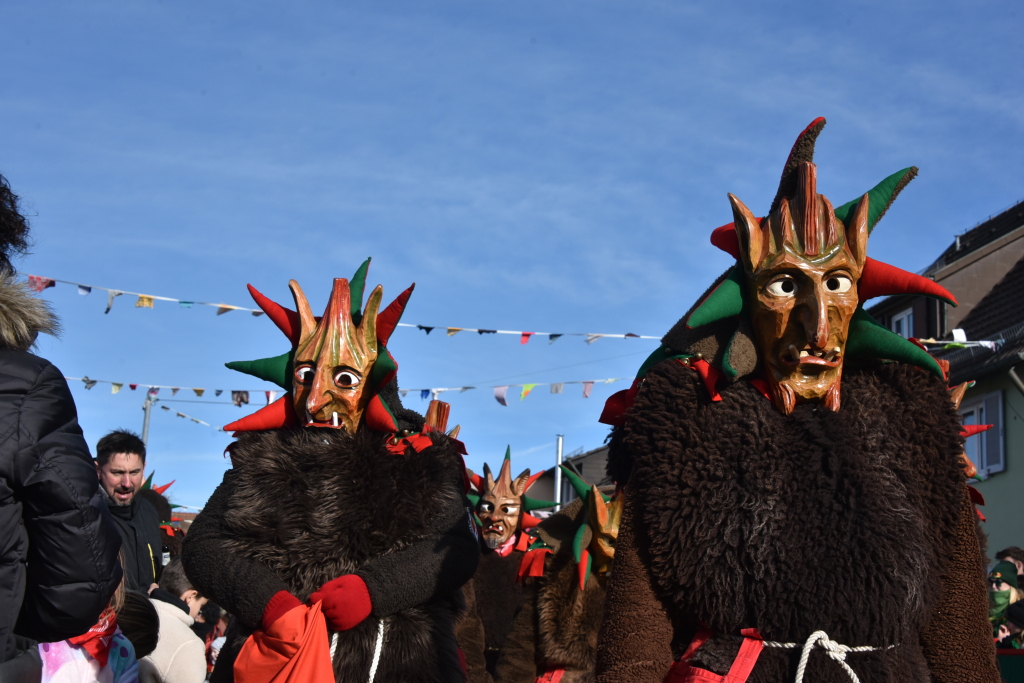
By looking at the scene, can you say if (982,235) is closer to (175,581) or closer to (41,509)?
(175,581)

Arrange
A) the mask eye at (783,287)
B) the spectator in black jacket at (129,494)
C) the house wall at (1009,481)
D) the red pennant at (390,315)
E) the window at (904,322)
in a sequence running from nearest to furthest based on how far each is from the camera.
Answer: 1. the mask eye at (783,287)
2. the red pennant at (390,315)
3. the spectator in black jacket at (129,494)
4. the house wall at (1009,481)
5. the window at (904,322)

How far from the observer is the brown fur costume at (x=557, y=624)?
5805 millimetres

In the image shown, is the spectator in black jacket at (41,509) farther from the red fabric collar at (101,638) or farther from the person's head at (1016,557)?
the person's head at (1016,557)

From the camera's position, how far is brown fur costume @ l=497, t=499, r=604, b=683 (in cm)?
580

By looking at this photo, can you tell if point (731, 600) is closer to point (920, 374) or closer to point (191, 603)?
point (920, 374)

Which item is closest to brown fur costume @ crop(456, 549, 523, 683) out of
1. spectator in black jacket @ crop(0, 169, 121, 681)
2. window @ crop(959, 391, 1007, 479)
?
spectator in black jacket @ crop(0, 169, 121, 681)

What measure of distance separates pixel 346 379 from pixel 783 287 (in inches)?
73.1

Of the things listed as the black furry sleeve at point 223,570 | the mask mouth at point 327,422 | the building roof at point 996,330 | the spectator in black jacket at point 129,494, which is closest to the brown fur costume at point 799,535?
the black furry sleeve at point 223,570

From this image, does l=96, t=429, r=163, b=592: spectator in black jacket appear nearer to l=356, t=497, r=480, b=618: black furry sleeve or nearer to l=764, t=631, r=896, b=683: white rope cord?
l=356, t=497, r=480, b=618: black furry sleeve

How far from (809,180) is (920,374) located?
1.96ft

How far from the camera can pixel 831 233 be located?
2.80m

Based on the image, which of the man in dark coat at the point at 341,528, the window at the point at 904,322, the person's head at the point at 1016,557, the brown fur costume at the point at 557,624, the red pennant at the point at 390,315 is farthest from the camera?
the window at the point at 904,322

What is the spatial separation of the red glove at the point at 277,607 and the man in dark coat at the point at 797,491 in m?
1.28

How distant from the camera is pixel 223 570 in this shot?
3654 mm
